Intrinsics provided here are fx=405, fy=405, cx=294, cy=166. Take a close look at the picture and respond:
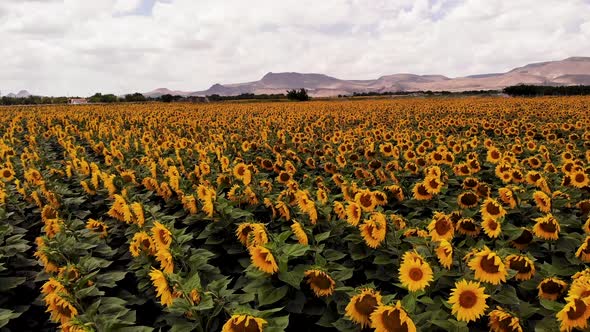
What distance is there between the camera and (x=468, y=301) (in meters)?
2.84

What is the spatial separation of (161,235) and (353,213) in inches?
79.1

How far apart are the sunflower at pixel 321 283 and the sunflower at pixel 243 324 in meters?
0.87

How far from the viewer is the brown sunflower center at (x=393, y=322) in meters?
2.68

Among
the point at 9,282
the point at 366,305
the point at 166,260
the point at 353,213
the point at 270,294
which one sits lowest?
the point at 9,282

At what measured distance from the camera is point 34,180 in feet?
23.5

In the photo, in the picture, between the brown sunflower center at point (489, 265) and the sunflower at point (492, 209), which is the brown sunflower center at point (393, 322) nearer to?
the brown sunflower center at point (489, 265)

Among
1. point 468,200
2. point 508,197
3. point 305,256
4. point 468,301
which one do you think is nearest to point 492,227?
point 468,200

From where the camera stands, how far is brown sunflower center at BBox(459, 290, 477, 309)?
2.83m

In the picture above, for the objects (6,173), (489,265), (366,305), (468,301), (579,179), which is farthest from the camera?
(6,173)

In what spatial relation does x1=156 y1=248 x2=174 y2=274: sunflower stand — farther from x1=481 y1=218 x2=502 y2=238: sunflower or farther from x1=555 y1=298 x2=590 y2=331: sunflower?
x1=481 y1=218 x2=502 y2=238: sunflower

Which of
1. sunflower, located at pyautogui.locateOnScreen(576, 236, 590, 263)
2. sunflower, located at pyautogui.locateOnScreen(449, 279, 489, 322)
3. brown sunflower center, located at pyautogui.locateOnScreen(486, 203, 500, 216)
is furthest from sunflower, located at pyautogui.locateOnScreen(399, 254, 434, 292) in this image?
brown sunflower center, located at pyautogui.locateOnScreen(486, 203, 500, 216)

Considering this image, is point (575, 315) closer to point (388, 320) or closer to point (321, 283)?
point (388, 320)

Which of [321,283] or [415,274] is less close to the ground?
[415,274]

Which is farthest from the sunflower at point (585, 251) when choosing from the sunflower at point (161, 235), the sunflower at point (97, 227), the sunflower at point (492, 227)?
the sunflower at point (97, 227)
